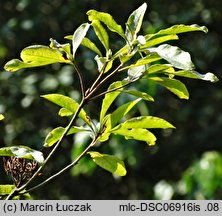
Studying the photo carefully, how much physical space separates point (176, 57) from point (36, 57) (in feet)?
0.52

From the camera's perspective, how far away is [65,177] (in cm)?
310

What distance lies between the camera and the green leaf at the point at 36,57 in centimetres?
69

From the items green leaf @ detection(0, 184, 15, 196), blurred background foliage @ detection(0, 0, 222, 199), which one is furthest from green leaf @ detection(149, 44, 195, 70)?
blurred background foliage @ detection(0, 0, 222, 199)

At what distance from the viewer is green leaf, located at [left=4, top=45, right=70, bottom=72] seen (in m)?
0.69

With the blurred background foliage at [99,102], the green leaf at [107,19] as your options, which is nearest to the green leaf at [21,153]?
the green leaf at [107,19]

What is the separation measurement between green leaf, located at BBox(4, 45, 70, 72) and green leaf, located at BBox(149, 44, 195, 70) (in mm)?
117

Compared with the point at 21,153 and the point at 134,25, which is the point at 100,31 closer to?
the point at 134,25

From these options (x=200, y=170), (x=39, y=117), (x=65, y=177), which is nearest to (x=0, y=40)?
(x=39, y=117)

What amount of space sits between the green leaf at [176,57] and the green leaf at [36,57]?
0.12m

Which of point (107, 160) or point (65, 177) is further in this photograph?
point (65, 177)

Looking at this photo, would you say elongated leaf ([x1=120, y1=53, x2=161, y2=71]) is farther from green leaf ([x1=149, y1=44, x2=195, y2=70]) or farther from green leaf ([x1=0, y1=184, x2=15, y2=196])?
green leaf ([x1=0, y1=184, x2=15, y2=196])

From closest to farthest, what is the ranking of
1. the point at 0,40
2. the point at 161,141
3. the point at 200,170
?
the point at 200,170 → the point at 0,40 → the point at 161,141

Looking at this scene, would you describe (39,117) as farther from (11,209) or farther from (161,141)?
(11,209)

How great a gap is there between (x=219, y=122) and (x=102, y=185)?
64 cm
